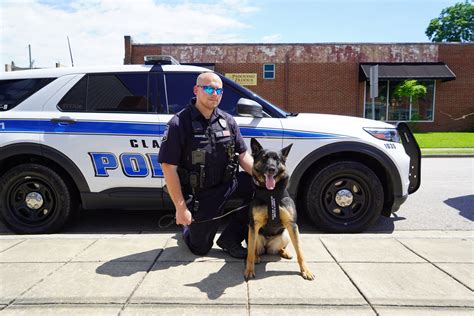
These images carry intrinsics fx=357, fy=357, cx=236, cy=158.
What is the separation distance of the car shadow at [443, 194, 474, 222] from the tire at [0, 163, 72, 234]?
17.2 feet

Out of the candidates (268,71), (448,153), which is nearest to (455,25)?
(268,71)

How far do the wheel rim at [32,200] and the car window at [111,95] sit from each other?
93 centimetres

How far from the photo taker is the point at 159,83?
163 inches

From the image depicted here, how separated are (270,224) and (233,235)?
0.55m

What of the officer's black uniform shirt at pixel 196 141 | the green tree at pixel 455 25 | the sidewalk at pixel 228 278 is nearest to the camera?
the sidewalk at pixel 228 278

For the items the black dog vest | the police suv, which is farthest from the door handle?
the black dog vest

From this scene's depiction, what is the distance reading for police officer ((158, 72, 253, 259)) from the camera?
10.3 ft

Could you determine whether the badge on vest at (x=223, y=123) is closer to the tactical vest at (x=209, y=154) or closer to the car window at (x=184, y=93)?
the tactical vest at (x=209, y=154)

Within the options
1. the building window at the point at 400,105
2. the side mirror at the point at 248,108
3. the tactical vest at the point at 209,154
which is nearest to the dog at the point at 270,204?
the tactical vest at the point at 209,154

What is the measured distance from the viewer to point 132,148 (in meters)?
3.92

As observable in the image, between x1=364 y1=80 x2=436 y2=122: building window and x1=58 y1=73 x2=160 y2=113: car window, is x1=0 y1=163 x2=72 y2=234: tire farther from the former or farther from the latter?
x1=364 y1=80 x2=436 y2=122: building window

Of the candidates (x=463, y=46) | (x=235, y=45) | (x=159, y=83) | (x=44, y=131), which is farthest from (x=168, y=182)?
(x=463, y=46)

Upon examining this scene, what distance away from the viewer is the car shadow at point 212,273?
2785 mm

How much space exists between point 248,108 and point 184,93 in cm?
83
